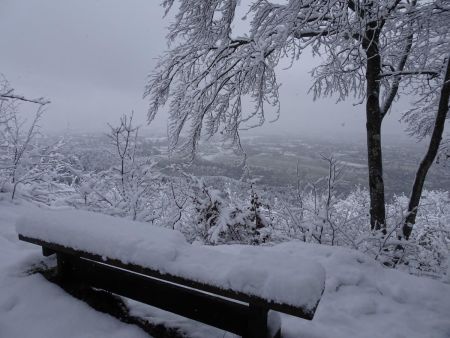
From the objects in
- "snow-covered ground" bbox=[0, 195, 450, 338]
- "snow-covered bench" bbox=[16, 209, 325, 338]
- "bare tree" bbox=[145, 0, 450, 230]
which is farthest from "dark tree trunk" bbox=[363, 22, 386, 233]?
"snow-covered bench" bbox=[16, 209, 325, 338]

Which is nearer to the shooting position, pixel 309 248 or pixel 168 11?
pixel 309 248

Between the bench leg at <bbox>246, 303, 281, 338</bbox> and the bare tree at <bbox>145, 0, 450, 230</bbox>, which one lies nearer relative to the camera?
the bench leg at <bbox>246, 303, 281, 338</bbox>

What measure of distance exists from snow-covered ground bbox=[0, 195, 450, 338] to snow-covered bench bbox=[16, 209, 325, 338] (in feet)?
0.65

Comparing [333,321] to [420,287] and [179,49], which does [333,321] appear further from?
[179,49]

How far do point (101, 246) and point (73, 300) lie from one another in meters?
0.65

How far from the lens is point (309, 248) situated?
12.6ft

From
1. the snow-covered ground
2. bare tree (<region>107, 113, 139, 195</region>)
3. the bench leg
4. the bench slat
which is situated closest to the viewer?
the bench leg

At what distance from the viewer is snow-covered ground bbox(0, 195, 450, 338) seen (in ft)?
6.75

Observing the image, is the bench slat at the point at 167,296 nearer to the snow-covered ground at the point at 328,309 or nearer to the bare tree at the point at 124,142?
the snow-covered ground at the point at 328,309

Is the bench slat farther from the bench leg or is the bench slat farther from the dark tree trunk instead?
the dark tree trunk

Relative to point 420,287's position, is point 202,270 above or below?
above

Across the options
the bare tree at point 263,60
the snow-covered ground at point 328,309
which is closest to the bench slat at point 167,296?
the snow-covered ground at point 328,309

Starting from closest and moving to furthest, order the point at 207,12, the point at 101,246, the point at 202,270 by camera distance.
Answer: the point at 202,270, the point at 101,246, the point at 207,12

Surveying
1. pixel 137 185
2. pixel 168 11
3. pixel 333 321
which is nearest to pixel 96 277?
pixel 333 321
